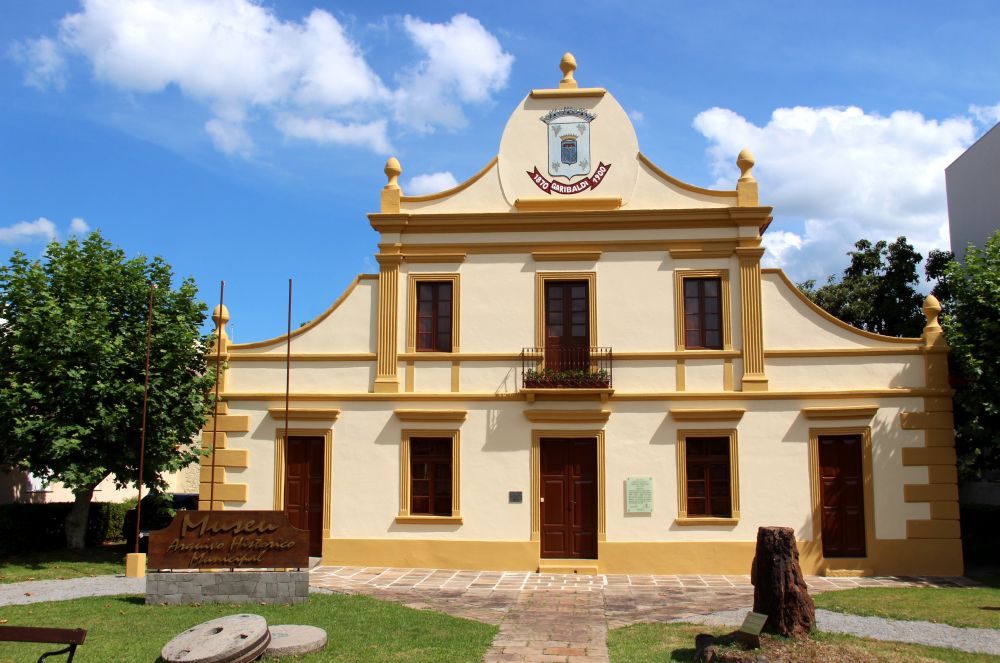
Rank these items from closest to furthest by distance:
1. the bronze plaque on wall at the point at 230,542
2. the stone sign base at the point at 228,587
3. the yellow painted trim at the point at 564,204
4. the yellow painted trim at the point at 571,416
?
the stone sign base at the point at 228,587 < the bronze plaque on wall at the point at 230,542 < the yellow painted trim at the point at 571,416 < the yellow painted trim at the point at 564,204

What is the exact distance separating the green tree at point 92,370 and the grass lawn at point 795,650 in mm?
9480

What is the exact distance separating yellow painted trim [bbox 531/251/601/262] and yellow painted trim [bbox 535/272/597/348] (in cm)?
30

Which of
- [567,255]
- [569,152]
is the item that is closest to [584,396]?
[567,255]

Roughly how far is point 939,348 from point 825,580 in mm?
4846

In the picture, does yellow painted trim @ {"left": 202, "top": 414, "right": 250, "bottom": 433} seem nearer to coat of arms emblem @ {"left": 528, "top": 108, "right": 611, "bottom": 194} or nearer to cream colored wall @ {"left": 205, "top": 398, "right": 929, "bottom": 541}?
cream colored wall @ {"left": 205, "top": 398, "right": 929, "bottom": 541}

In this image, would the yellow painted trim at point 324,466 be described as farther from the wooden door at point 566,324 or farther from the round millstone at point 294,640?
the round millstone at point 294,640

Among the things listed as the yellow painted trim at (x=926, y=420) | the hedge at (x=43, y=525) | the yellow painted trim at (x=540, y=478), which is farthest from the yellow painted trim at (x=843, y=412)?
the hedge at (x=43, y=525)

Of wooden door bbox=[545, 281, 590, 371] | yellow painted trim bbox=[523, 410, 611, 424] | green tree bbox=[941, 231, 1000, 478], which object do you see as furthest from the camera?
wooden door bbox=[545, 281, 590, 371]

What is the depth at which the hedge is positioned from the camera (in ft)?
51.6

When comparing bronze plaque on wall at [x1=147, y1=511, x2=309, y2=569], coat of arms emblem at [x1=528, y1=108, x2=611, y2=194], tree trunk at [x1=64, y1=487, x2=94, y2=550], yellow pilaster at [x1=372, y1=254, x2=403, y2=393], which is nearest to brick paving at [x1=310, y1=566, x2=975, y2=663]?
bronze plaque on wall at [x1=147, y1=511, x2=309, y2=569]

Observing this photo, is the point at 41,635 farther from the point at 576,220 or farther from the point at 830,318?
the point at 830,318

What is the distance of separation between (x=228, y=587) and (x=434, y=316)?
673 centimetres

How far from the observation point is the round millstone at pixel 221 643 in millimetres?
8195

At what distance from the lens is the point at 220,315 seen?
16.6 meters
